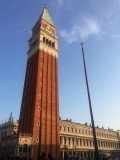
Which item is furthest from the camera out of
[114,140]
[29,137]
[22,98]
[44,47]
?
[114,140]

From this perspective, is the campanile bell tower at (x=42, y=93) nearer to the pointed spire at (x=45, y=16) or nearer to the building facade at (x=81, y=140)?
the pointed spire at (x=45, y=16)

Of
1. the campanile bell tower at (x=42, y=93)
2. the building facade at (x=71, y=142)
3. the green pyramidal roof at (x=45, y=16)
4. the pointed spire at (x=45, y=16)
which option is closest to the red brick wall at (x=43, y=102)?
the campanile bell tower at (x=42, y=93)

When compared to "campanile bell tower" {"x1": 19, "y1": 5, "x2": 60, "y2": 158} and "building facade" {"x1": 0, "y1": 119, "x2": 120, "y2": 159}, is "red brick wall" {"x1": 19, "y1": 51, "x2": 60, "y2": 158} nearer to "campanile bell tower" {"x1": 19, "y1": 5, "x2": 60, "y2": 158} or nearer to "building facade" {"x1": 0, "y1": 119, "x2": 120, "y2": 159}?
"campanile bell tower" {"x1": 19, "y1": 5, "x2": 60, "y2": 158}

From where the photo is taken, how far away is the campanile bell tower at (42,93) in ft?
131

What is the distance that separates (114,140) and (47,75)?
52.6 meters

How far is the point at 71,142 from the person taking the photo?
54906mm

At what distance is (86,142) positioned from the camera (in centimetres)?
6166

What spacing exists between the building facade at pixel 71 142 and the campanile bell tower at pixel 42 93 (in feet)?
10.5

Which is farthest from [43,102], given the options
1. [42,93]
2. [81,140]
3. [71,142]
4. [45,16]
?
[45,16]

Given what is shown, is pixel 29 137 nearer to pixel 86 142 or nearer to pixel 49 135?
pixel 49 135

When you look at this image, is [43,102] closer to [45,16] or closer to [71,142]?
[71,142]

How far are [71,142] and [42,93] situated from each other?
27310 millimetres

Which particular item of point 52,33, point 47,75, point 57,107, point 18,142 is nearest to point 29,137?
point 18,142

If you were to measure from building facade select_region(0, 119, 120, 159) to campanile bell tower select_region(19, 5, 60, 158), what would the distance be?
320cm
